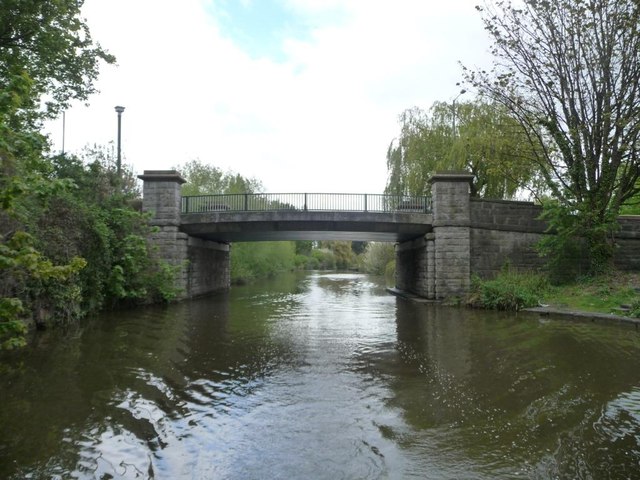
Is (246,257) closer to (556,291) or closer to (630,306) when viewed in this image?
(556,291)

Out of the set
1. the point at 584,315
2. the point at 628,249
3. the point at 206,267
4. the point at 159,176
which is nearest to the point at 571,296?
the point at 584,315

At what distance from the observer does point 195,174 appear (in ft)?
114

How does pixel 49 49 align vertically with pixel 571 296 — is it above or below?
above

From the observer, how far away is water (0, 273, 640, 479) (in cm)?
379

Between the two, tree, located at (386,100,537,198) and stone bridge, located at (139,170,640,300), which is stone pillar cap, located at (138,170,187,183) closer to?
stone bridge, located at (139,170,640,300)

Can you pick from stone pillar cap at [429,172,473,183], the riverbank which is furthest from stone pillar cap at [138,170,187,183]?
the riverbank

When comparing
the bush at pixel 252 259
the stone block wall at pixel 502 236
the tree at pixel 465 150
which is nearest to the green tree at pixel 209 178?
the bush at pixel 252 259

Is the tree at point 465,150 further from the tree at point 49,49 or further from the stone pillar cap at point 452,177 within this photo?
the tree at point 49,49

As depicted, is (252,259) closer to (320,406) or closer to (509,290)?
(509,290)

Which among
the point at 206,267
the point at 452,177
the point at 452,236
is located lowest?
the point at 206,267

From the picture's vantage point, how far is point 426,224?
1761 centimetres

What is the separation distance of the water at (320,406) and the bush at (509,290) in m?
4.44

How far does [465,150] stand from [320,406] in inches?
761

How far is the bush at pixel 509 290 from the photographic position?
571 inches
